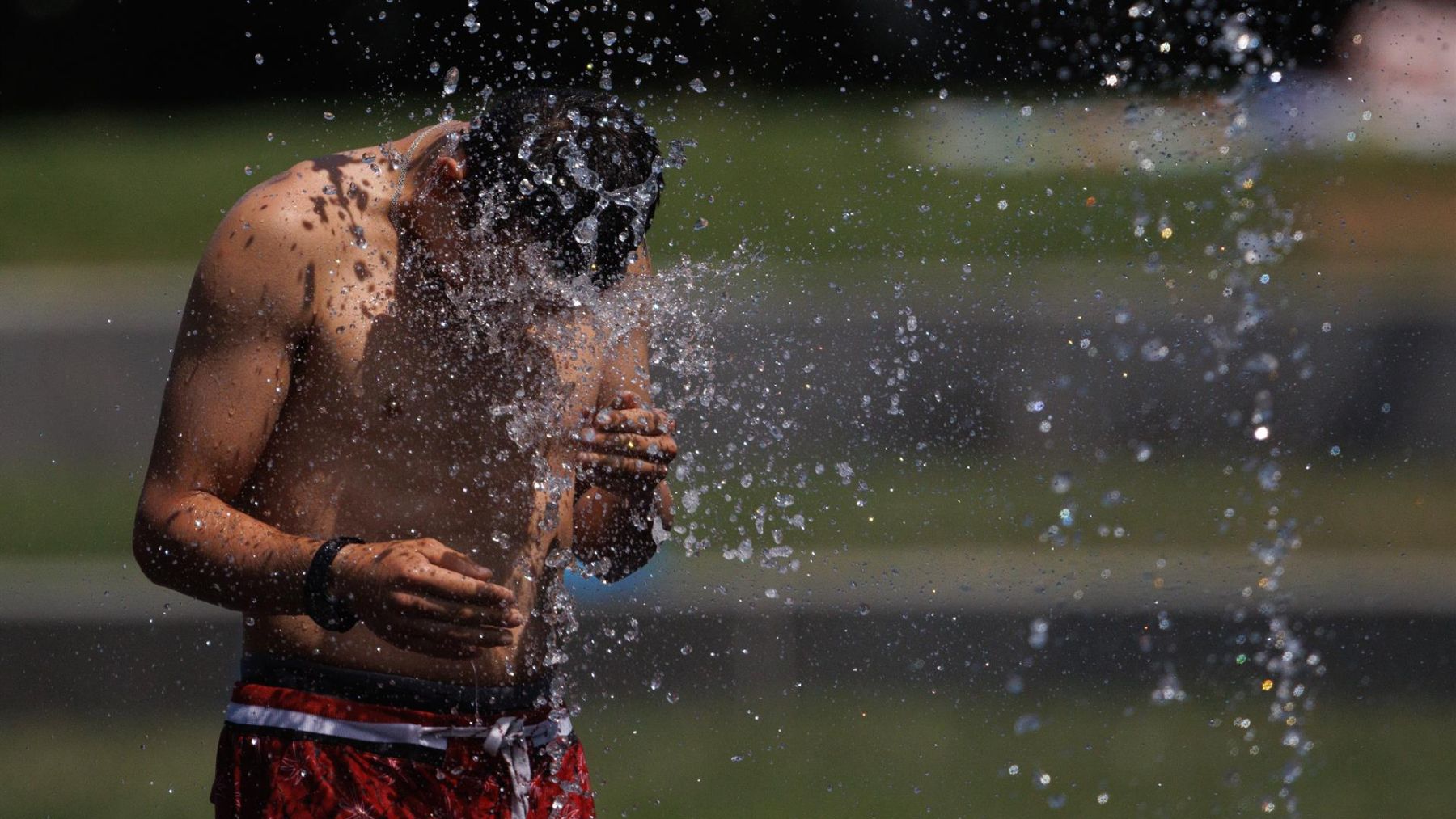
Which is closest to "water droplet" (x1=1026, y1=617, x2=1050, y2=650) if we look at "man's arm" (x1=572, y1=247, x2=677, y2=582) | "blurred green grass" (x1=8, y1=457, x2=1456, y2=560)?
"blurred green grass" (x1=8, y1=457, x2=1456, y2=560)

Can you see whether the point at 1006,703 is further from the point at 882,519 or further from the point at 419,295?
the point at 419,295

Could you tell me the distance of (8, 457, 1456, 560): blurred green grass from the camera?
Answer: 5504 mm

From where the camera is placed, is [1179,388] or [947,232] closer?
[1179,388]

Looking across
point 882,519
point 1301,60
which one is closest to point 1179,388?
point 882,519

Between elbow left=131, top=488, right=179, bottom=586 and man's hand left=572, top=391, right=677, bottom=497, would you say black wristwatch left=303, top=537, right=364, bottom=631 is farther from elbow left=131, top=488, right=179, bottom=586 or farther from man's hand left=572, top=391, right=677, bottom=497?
man's hand left=572, top=391, right=677, bottom=497

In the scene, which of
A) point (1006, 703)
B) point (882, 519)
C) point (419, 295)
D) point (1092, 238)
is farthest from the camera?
point (1092, 238)

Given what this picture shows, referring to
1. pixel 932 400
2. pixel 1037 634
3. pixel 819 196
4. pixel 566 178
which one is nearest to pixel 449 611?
pixel 566 178

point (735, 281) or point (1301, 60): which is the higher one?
point (1301, 60)

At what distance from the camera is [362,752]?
2107 mm

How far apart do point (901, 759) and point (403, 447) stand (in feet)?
9.02

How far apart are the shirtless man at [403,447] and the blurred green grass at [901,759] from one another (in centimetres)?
226

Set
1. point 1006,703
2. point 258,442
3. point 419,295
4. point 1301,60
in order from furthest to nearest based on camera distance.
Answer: point 1301,60, point 1006,703, point 419,295, point 258,442

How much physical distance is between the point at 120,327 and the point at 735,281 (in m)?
2.20

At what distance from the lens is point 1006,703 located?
490 cm
